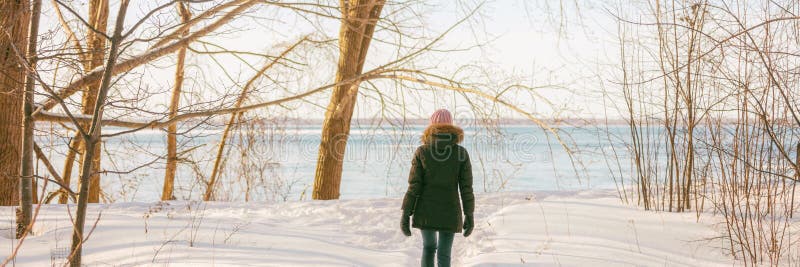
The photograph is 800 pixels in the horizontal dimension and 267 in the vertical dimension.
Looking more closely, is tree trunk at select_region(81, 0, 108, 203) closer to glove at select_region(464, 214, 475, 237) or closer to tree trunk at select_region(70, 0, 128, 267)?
tree trunk at select_region(70, 0, 128, 267)

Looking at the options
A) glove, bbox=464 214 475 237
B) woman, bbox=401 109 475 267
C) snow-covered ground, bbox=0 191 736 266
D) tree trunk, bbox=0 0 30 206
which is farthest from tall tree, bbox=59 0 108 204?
glove, bbox=464 214 475 237

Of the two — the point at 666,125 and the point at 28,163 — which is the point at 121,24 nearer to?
the point at 28,163

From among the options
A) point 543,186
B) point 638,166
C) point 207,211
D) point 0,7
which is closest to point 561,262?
point 638,166

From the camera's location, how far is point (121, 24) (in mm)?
3473

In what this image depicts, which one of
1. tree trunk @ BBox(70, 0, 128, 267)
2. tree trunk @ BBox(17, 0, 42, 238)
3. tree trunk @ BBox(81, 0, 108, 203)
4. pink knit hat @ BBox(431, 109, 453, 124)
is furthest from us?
tree trunk @ BBox(81, 0, 108, 203)

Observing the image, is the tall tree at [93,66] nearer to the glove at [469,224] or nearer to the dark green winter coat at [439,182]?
the dark green winter coat at [439,182]

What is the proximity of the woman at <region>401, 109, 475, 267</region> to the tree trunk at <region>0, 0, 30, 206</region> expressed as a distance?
414 cm

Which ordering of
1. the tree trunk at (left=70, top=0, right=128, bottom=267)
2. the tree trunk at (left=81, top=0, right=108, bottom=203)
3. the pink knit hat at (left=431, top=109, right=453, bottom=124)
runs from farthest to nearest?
the tree trunk at (left=81, top=0, right=108, bottom=203) → the pink knit hat at (left=431, top=109, right=453, bottom=124) → the tree trunk at (left=70, top=0, right=128, bottom=267)

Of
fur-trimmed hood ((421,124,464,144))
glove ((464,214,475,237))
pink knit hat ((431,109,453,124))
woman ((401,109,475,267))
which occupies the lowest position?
glove ((464,214,475,237))

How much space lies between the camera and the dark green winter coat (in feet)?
13.1

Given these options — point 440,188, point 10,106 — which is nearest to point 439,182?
point 440,188

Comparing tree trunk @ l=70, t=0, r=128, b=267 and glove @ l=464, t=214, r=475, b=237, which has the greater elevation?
tree trunk @ l=70, t=0, r=128, b=267

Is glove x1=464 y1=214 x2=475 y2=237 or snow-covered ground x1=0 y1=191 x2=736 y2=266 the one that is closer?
glove x1=464 y1=214 x2=475 y2=237

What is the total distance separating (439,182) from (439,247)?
0.47 meters
